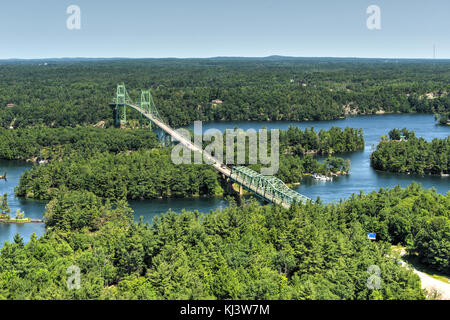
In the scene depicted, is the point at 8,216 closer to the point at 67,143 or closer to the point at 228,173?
Answer: the point at 228,173

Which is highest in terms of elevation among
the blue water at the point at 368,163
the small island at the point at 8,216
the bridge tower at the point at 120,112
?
the bridge tower at the point at 120,112

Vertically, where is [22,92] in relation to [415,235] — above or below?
above

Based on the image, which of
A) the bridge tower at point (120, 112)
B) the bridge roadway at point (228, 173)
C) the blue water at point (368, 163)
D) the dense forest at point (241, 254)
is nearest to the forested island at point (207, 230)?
the dense forest at point (241, 254)

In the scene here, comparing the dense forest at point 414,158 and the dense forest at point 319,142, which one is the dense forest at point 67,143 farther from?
the dense forest at point 414,158

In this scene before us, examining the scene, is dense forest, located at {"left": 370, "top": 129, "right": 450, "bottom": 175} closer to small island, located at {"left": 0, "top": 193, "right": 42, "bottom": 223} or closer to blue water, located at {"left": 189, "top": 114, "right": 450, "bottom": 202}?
blue water, located at {"left": 189, "top": 114, "right": 450, "bottom": 202}

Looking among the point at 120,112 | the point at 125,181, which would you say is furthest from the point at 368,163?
the point at 120,112
